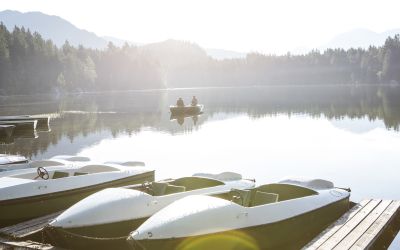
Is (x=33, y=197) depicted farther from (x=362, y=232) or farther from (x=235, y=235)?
(x=362, y=232)

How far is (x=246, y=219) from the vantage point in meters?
12.1

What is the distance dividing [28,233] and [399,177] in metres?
18.4

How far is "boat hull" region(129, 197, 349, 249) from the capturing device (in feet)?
36.7

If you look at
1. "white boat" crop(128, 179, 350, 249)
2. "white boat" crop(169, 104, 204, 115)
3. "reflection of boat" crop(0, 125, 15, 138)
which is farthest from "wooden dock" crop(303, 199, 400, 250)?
"white boat" crop(169, 104, 204, 115)

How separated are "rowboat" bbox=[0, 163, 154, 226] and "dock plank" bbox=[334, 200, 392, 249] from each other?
9.18 m

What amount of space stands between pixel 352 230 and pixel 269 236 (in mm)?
2522

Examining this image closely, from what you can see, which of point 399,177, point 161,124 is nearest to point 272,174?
point 399,177

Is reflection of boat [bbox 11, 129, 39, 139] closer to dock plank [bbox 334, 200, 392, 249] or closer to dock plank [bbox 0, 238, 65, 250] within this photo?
dock plank [bbox 0, 238, 65, 250]

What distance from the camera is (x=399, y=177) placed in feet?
77.0

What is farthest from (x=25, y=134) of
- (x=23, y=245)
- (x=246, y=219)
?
(x=246, y=219)

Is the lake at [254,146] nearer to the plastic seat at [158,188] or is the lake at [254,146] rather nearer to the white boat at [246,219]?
the white boat at [246,219]

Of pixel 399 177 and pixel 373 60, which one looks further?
pixel 373 60

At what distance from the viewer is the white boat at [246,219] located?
1123 centimetres

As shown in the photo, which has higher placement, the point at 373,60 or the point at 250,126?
the point at 373,60
